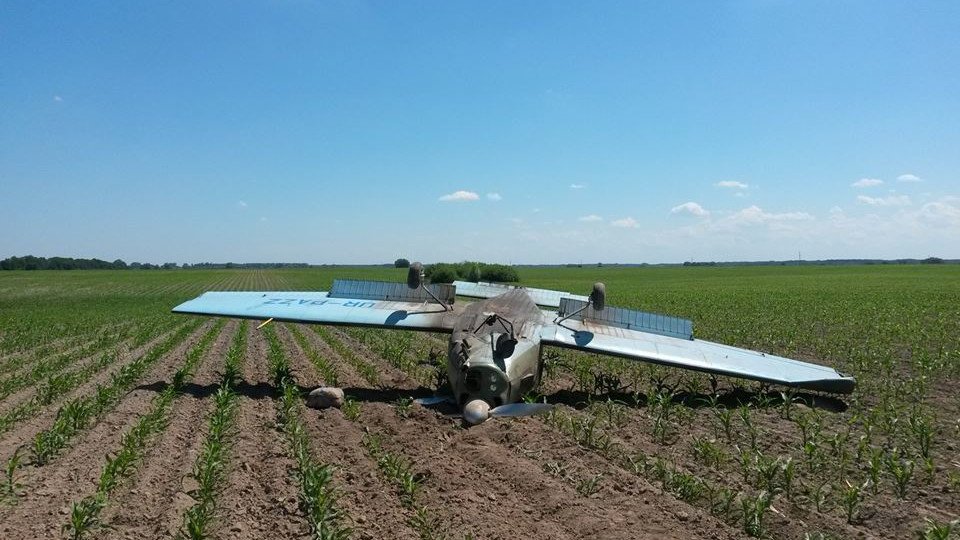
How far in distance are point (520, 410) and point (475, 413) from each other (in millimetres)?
771

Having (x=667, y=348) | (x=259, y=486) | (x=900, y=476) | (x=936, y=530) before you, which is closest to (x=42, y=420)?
(x=259, y=486)

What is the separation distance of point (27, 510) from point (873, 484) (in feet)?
31.2

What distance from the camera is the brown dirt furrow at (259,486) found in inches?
227

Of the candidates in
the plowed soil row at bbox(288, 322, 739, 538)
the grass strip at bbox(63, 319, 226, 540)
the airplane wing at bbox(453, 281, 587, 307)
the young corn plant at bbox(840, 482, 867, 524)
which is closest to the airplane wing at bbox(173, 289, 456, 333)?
the grass strip at bbox(63, 319, 226, 540)

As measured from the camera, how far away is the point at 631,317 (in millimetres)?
13812

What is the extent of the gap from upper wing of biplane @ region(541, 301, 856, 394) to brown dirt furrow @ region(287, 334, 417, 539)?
4515mm

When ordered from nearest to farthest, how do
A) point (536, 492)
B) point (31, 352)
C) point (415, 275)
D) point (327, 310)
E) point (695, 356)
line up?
point (536, 492) < point (695, 356) < point (415, 275) < point (327, 310) < point (31, 352)

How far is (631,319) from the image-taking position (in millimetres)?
13789

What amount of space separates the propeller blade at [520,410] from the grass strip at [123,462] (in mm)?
5084

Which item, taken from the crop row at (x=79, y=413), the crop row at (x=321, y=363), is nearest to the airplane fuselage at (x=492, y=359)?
the crop row at (x=321, y=363)

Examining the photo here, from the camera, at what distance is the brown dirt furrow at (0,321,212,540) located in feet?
18.5

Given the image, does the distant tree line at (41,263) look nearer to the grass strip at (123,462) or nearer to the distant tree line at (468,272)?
the distant tree line at (468,272)

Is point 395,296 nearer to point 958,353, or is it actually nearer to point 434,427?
point 434,427

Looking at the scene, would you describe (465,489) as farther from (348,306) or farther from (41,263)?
(41,263)
